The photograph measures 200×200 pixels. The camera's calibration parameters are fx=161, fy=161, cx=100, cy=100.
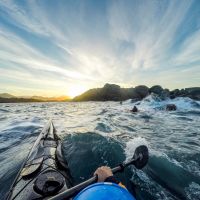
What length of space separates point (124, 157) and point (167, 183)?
202 centimetres

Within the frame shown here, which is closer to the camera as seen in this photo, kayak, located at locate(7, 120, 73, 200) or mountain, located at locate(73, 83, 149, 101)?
kayak, located at locate(7, 120, 73, 200)

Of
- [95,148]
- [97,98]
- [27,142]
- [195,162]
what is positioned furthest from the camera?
[97,98]

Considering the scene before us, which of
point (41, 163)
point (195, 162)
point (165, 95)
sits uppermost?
point (165, 95)

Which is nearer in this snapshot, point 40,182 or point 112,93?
point 40,182

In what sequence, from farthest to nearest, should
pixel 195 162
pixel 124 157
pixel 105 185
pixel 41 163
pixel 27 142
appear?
pixel 27 142 → pixel 124 157 → pixel 195 162 → pixel 41 163 → pixel 105 185

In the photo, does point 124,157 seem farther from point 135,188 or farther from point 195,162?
point 195,162

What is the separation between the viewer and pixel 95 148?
7.38m

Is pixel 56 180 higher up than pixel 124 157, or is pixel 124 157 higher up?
pixel 56 180

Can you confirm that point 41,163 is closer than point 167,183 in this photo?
Yes

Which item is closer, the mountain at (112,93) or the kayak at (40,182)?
the kayak at (40,182)

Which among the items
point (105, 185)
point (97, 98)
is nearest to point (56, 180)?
point (105, 185)

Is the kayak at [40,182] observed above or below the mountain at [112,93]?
below

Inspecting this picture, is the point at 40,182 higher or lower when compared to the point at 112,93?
lower

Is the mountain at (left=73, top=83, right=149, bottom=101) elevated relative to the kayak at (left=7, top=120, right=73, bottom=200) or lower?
elevated
